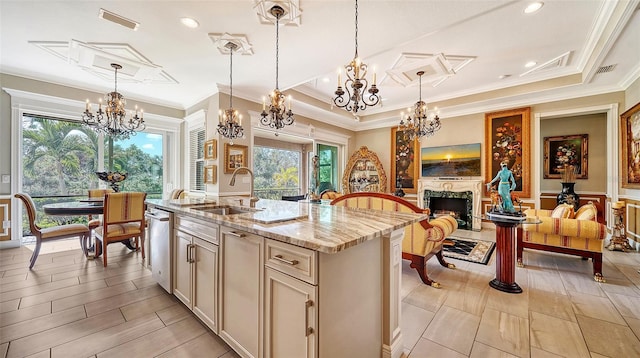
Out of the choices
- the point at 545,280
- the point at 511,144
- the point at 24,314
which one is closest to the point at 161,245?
the point at 24,314

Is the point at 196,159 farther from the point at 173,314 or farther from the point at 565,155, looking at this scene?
the point at 565,155

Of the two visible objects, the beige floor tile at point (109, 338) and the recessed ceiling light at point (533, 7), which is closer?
the beige floor tile at point (109, 338)

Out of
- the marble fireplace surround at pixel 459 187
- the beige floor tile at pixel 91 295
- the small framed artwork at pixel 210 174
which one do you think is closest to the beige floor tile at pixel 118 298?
the beige floor tile at pixel 91 295

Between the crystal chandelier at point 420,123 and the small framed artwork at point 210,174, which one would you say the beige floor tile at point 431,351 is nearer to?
the crystal chandelier at point 420,123

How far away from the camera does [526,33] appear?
124 inches

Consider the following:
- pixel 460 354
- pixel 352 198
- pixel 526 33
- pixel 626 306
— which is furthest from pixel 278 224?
pixel 526 33

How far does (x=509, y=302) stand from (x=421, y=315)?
0.96 m

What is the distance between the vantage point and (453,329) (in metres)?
1.91

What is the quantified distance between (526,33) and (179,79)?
5.41 meters

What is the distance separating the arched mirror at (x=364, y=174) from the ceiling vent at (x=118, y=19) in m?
5.80

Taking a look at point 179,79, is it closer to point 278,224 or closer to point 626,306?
point 278,224

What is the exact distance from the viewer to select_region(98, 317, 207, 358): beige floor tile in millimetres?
1659

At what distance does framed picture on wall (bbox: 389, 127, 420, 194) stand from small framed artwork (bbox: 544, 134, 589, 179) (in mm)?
3222

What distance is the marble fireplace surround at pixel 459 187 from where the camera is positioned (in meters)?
5.43
